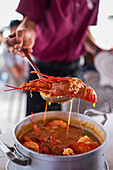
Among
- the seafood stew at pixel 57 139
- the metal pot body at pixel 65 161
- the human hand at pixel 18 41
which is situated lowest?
the seafood stew at pixel 57 139

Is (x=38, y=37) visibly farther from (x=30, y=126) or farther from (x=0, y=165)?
(x=0, y=165)

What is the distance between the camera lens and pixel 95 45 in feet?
7.22

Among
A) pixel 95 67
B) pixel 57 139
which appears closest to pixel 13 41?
pixel 57 139

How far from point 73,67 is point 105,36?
934mm

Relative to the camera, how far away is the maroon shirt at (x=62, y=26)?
170 centimetres

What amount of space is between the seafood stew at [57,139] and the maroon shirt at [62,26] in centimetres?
81

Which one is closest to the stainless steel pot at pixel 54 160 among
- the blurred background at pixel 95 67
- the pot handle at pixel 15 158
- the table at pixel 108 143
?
the pot handle at pixel 15 158

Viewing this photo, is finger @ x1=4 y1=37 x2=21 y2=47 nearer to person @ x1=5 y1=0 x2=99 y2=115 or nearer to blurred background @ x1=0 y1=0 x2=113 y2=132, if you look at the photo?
blurred background @ x1=0 y1=0 x2=113 y2=132

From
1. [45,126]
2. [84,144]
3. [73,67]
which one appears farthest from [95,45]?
[84,144]

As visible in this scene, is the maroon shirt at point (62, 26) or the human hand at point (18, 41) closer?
the human hand at point (18, 41)

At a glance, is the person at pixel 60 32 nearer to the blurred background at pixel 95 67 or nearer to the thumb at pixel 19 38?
the blurred background at pixel 95 67

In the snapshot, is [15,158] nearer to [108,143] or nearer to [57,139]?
[57,139]

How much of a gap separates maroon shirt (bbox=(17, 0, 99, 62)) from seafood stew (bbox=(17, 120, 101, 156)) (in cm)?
81

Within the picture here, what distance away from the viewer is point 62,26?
69.3 inches
